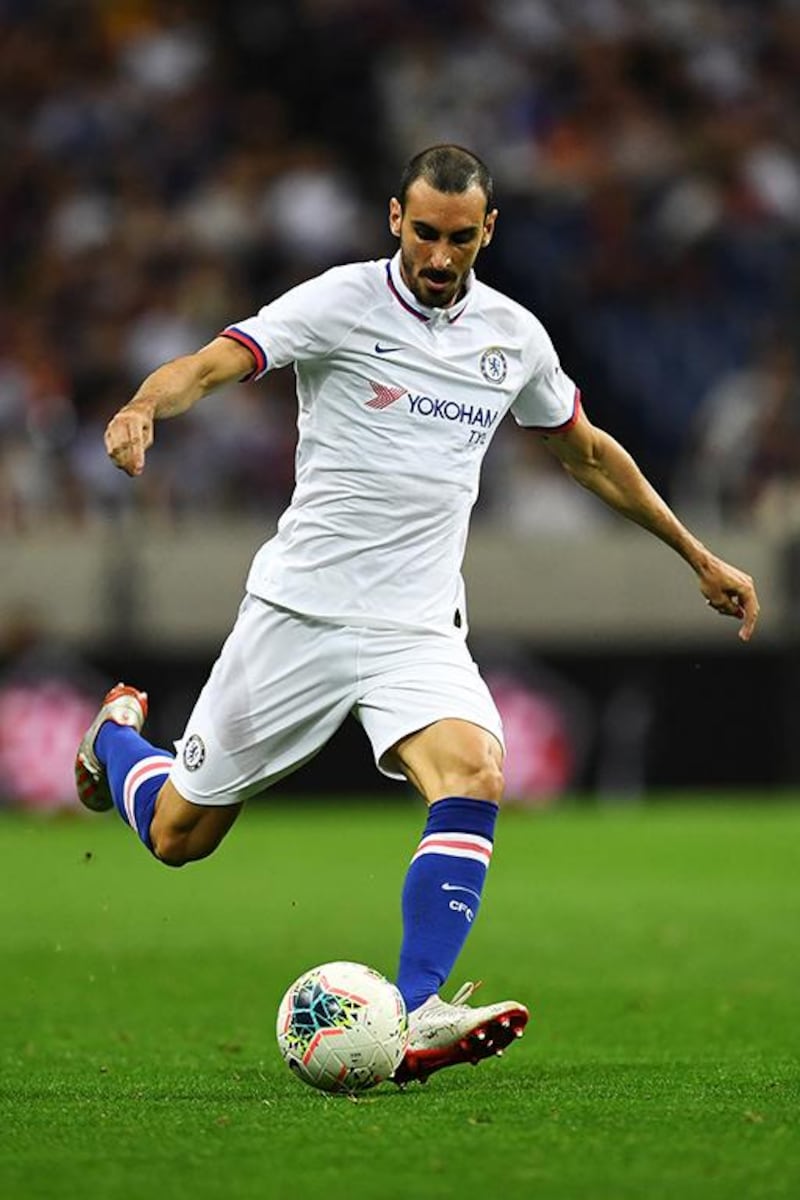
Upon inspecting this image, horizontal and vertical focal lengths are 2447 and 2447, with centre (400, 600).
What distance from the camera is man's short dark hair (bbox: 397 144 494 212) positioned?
615cm

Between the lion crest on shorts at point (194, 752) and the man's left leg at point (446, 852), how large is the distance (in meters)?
0.70

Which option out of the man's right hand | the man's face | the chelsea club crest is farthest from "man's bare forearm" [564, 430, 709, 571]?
the man's right hand

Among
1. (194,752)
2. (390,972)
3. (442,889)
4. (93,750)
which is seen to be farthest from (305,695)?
(390,972)

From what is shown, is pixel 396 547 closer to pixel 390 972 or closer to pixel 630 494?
pixel 630 494

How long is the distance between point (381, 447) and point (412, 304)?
0.38m

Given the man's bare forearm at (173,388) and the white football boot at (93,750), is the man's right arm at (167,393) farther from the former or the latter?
the white football boot at (93,750)

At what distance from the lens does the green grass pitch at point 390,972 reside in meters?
4.67

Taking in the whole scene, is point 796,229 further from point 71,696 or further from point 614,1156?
point 614,1156

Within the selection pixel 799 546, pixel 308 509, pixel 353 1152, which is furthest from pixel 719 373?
pixel 353 1152

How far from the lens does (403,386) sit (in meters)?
6.39

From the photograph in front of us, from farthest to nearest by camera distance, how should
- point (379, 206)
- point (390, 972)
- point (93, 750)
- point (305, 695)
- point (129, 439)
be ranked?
point (379, 206)
point (390, 972)
point (93, 750)
point (305, 695)
point (129, 439)

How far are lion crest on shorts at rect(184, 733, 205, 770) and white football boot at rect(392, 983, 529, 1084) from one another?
1.08 m

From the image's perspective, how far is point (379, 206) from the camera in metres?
20.1

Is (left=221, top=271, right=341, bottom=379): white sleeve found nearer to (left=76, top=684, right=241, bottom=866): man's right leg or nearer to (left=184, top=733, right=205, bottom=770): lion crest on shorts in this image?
(left=184, top=733, right=205, bottom=770): lion crest on shorts
